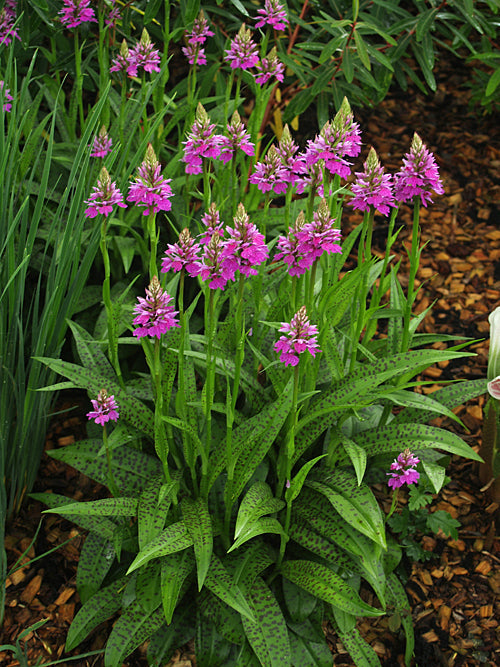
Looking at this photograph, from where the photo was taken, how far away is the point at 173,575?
1.81 metres

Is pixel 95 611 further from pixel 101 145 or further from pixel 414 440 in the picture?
pixel 101 145

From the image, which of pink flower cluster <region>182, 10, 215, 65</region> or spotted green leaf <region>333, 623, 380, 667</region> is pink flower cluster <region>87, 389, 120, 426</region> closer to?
spotted green leaf <region>333, 623, 380, 667</region>

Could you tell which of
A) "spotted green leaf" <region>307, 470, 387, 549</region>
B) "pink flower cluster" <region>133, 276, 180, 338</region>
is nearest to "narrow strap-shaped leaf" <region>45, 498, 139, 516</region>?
"spotted green leaf" <region>307, 470, 387, 549</region>

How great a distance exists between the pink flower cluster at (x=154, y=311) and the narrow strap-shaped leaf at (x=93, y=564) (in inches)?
35.7

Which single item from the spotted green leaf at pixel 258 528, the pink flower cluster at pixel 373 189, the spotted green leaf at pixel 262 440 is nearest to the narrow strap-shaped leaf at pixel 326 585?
the spotted green leaf at pixel 258 528

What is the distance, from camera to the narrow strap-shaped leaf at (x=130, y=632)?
6.01ft

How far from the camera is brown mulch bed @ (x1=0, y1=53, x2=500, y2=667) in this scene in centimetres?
207

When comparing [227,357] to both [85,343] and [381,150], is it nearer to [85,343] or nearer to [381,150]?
[85,343]

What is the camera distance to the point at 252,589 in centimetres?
190

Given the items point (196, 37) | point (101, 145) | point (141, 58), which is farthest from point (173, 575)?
point (196, 37)

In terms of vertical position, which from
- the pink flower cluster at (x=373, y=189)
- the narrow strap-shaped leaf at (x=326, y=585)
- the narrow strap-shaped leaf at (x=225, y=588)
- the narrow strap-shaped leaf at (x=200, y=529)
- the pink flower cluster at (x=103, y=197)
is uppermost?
the pink flower cluster at (x=373, y=189)

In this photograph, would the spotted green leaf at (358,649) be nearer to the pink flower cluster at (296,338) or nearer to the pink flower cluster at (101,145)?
the pink flower cluster at (296,338)

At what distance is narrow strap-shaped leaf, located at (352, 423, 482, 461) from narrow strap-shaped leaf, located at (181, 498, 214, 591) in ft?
1.70

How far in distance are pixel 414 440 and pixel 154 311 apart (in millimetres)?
913
